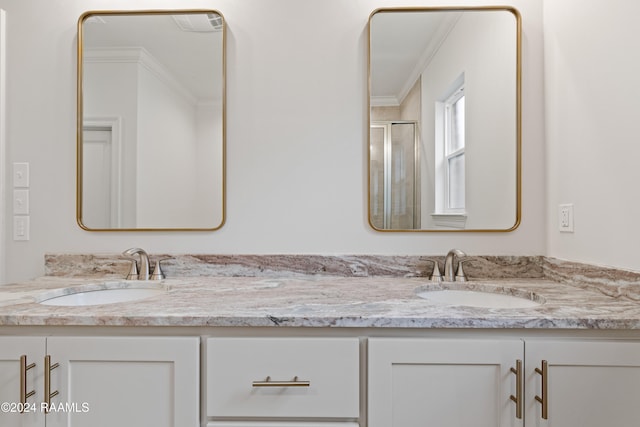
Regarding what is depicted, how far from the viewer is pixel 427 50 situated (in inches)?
60.2

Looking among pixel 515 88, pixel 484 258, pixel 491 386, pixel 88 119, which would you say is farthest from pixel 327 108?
pixel 491 386

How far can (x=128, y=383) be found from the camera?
944mm

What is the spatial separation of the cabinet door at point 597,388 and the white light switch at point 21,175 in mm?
2021

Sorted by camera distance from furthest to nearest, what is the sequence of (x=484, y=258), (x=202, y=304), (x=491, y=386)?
(x=484, y=258) → (x=202, y=304) → (x=491, y=386)

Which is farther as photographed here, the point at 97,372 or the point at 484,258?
the point at 484,258

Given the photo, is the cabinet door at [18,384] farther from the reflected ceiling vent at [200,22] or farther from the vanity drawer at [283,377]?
the reflected ceiling vent at [200,22]

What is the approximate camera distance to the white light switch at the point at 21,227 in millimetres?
1575

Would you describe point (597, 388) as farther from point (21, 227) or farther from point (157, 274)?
point (21, 227)

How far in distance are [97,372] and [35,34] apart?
1.49 meters

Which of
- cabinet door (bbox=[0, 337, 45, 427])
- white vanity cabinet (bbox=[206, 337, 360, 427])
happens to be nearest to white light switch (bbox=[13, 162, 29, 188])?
cabinet door (bbox=[0, 337, 45, 427])

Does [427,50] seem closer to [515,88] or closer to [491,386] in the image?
[515,88]

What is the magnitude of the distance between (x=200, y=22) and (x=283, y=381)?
57.4 inches

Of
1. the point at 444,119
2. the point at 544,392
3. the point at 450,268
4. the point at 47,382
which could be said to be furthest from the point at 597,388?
the point at 47,382

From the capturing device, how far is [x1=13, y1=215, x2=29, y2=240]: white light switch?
158 centimetres
